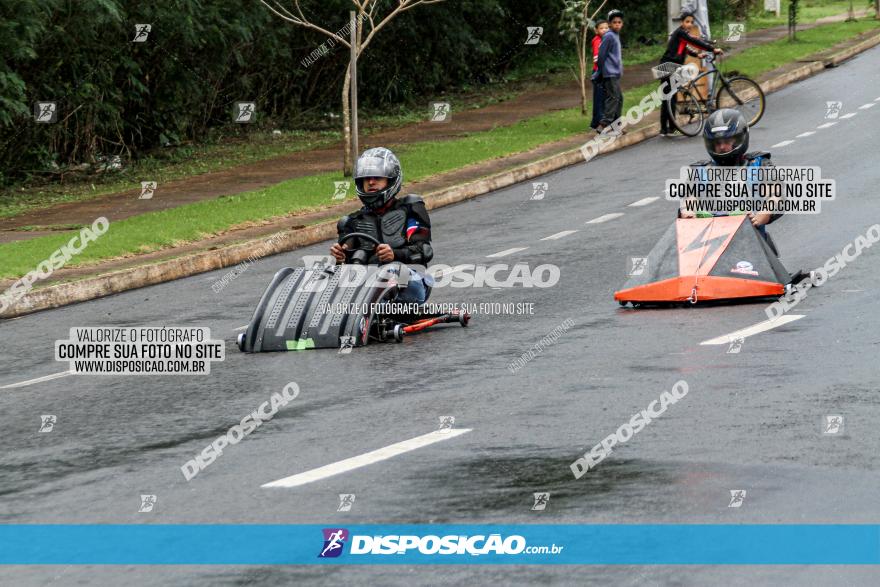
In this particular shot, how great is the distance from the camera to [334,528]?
6.60 meters

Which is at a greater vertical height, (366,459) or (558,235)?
(558,235)

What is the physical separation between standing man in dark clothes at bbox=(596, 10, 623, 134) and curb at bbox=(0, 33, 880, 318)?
0.56m

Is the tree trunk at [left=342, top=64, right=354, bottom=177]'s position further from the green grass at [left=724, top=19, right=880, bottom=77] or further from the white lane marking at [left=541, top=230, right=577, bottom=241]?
the green grass at [left=724, top=19, right=880, bottom=77]

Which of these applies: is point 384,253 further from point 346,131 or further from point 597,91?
point 597,91

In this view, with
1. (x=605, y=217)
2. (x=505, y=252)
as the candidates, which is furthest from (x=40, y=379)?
(x=605, y=217)

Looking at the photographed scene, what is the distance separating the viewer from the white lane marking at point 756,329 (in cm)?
1094

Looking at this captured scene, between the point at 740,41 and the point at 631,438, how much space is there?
111 feet

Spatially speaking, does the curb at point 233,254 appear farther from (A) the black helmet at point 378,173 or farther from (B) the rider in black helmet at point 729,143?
(B) the rider in black helmet at point 729,143

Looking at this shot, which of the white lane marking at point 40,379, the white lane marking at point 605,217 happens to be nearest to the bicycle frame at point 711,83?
the white lane marking at point 605,217

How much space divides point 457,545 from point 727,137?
7.63m

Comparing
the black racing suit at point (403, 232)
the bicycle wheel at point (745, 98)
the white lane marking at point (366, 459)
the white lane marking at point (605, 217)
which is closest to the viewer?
the white lane marking at point (366, 459)

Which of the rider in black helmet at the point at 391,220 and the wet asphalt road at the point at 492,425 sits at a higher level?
the rider in black helmet at the point at 391,220

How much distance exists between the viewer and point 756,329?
37.1 feet

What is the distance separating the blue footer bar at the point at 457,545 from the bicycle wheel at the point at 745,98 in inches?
770
